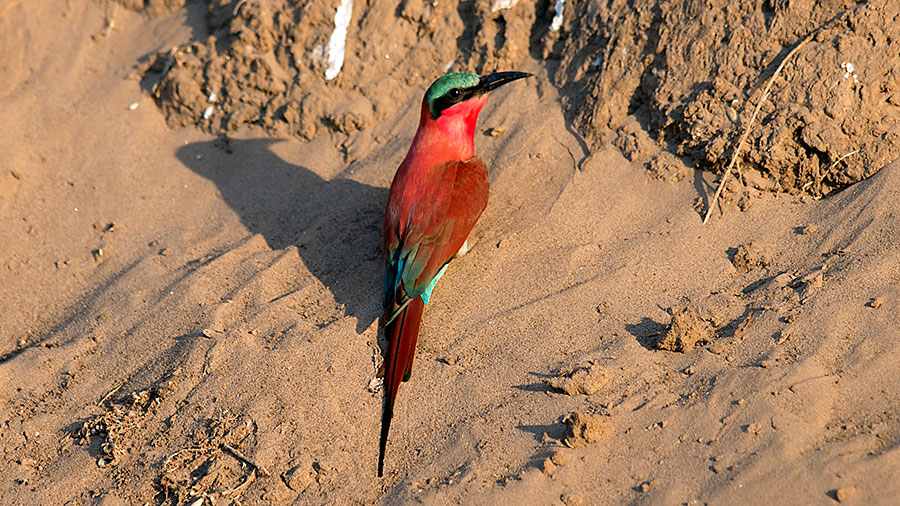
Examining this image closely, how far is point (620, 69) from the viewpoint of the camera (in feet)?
11.9

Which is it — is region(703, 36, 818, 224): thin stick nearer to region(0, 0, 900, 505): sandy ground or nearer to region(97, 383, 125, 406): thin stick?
region(0, 0, 900, 505): sandy ground

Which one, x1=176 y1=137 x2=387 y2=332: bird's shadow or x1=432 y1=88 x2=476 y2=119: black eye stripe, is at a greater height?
x1=432 y1=88 x2=476 y2=119: black eye stripe

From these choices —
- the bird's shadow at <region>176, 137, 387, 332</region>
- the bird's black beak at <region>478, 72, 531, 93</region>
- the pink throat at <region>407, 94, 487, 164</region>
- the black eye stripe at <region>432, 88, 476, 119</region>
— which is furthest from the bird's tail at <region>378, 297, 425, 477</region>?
the bird's black beak at <region>478, 72, 531, 93</region>

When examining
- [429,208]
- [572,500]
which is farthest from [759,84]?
[572,500]

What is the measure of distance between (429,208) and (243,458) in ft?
4.19

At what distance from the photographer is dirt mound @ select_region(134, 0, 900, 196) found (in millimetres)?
3086

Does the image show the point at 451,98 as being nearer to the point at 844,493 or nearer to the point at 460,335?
the point at 460,335

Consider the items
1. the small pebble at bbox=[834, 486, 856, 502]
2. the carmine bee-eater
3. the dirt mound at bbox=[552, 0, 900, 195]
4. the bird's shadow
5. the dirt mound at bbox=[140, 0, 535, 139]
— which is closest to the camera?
the small pebble at bbox=[834, 486, 856, 502]

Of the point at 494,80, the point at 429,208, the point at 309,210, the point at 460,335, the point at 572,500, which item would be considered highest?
→ the point at 494,80

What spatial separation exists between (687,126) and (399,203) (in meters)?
1.34

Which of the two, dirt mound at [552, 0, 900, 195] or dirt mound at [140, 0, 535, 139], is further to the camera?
dirt mound at [140, 0, 535, 139]

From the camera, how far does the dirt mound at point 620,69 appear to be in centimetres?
309

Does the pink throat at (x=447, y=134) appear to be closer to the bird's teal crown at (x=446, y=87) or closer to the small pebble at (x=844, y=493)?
the bird's teal crown at (x=446, y=87)

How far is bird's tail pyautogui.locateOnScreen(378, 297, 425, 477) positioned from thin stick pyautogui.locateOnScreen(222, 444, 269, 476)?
0.41 metres
